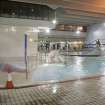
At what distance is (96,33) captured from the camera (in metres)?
22.1

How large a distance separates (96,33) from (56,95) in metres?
19.5

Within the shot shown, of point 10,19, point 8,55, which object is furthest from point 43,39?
point 10,19

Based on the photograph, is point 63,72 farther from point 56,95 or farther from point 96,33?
point 96,33

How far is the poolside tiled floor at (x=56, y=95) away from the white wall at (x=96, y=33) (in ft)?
57.3

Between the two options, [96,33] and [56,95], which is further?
[96,33]

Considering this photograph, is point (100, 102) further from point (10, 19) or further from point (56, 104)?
point (10, 19)

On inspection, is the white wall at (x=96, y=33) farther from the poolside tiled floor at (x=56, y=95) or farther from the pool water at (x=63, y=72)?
the poolside tiled floor at (x=56, y=95)

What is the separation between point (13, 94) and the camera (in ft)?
12.4

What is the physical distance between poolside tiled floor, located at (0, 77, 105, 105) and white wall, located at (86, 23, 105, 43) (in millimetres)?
17457

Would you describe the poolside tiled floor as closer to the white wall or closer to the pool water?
the pool water

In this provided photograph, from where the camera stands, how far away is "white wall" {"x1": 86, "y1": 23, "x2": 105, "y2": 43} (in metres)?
21.0

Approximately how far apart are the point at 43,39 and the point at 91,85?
66.7ft

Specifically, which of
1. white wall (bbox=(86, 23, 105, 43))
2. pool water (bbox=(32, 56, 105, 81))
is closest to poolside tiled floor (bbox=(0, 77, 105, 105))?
pool water (bbox=(32, 56, 105, 81))

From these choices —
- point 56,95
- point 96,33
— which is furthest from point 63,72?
point 96,33
